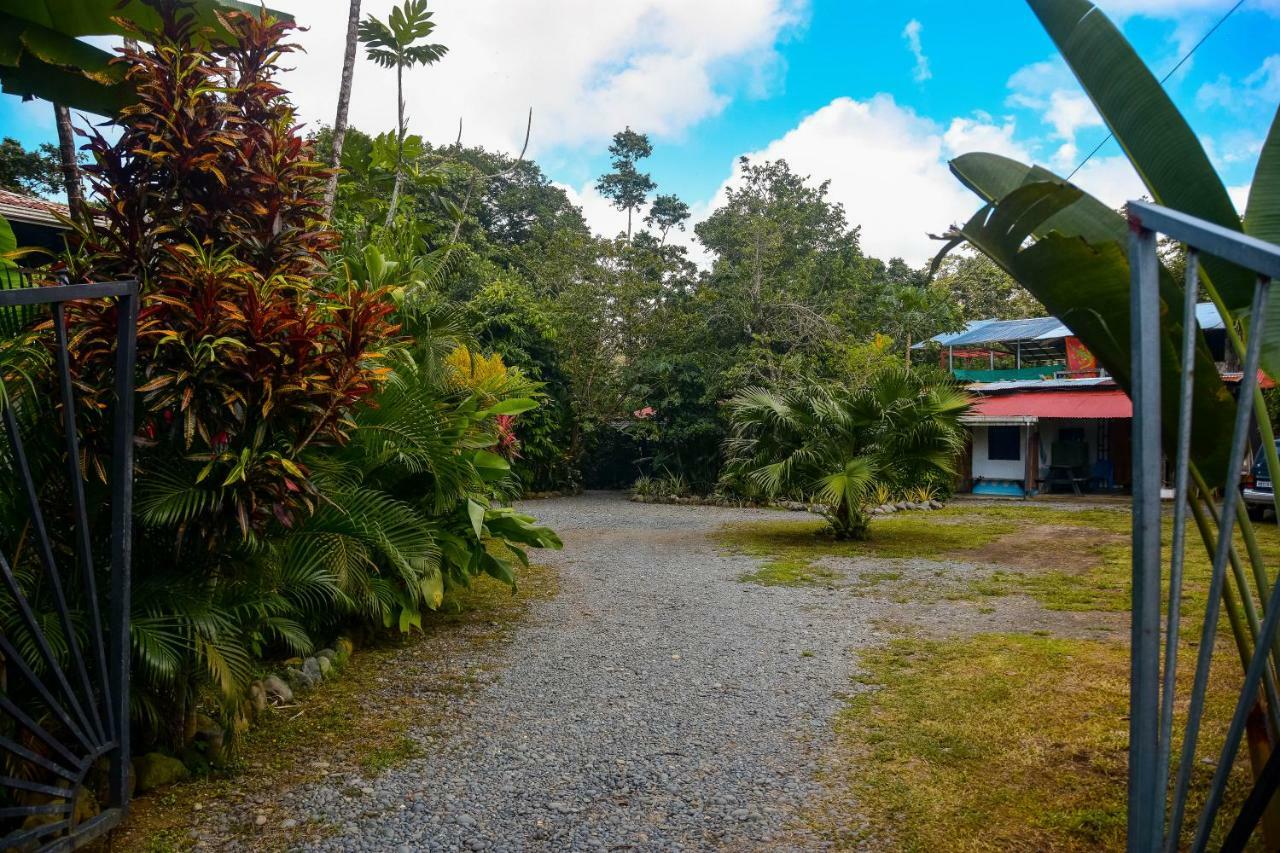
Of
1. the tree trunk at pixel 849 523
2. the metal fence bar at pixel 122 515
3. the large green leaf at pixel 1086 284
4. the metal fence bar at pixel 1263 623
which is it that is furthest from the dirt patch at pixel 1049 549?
the metal fence bar at pixel 122 515

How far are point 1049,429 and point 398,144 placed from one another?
1804 centimetres

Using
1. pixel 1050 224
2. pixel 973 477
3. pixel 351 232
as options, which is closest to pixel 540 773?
pixel 1050 224

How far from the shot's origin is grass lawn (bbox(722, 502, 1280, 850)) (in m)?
3.14

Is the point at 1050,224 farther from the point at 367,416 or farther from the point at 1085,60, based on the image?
the point at 367,416

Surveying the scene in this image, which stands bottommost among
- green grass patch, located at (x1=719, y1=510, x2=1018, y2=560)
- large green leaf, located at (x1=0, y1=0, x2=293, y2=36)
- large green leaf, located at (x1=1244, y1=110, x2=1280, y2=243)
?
green grass patch, located at (x1=719, y1=510, x2=1018, y2=560)

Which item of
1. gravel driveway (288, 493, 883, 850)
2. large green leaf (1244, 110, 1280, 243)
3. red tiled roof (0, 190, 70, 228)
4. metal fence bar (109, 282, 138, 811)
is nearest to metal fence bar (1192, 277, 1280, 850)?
large green leaf (1244, 110, 1280, 243)

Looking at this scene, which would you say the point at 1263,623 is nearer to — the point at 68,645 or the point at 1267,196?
the point at 1267,196

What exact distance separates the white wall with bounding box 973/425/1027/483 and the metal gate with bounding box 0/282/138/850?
20533mm

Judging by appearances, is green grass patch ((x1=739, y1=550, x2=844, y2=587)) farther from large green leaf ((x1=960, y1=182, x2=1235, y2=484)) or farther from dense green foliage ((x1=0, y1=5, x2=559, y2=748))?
large green leaf ((x1=960, y1=182, x2=1235, y2=484))

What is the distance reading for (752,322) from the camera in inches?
750

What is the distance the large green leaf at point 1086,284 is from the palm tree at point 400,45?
28.8 ft

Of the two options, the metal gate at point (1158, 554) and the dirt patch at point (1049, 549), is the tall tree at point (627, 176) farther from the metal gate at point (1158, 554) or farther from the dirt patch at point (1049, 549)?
the metal gate at point (1158, 554)

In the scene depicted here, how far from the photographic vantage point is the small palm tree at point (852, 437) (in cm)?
1047

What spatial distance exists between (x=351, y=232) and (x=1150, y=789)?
9.13m
